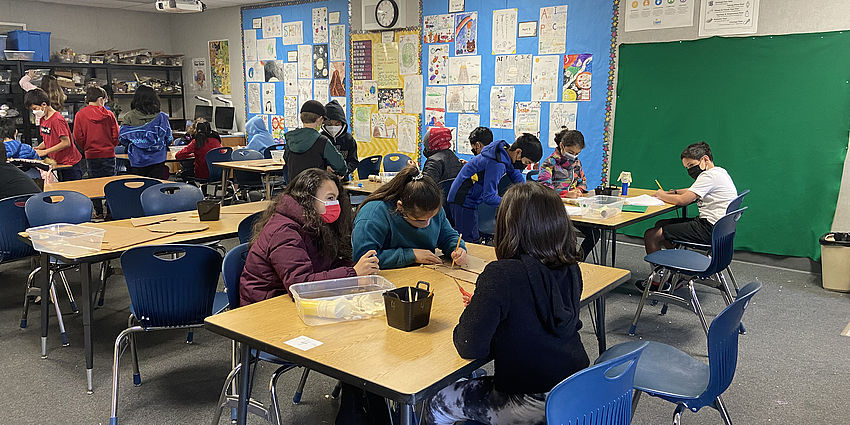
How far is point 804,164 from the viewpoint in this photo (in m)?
5.29

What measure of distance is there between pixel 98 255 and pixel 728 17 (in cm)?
525

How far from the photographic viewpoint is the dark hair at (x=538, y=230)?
179cm

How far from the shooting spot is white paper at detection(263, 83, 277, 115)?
9.59 metres

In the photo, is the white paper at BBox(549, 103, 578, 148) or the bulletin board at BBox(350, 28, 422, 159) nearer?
the white paper at BBox(549, 103, 578, 148)

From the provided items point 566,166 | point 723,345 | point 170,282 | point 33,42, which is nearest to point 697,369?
point 723,345

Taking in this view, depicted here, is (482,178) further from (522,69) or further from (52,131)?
(52,131)

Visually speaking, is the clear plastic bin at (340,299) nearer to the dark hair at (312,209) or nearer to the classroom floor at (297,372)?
the dark hair at (312,209)

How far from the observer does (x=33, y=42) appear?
29.8ft

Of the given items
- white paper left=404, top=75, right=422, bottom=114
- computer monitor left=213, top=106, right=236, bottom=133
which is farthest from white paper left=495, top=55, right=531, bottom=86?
computer monitor left=213, top=106, right=236, bottom=133

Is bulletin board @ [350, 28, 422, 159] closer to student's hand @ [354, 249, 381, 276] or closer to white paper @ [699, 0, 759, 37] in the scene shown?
white paper @ [699, 0, 759, 37]

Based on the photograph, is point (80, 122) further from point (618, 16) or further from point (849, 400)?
point (849, 400)

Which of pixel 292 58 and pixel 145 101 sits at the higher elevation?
pixel 292 58

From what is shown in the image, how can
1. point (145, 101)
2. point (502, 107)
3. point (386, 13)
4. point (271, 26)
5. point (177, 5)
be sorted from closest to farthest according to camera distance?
point (145, 101) → point (502, 107) → point (177, 5) → point (386, 13) → point (271, 26)

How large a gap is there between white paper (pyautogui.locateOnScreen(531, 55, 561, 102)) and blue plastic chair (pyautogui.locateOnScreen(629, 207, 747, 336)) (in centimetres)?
293
